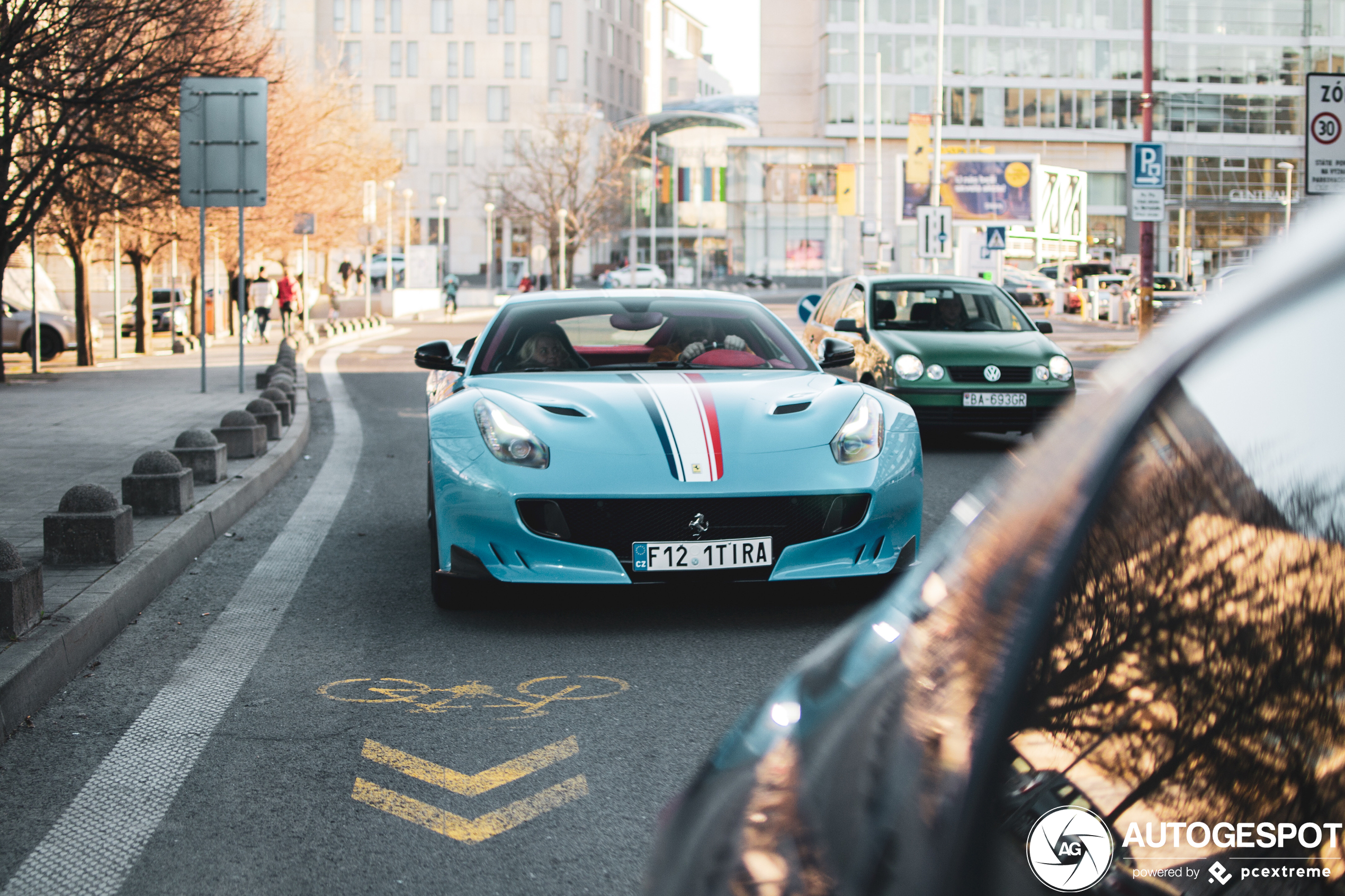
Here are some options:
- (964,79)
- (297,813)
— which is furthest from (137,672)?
(964,79)

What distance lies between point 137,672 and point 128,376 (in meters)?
17.8

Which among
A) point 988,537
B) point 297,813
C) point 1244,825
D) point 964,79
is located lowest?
point 297,813

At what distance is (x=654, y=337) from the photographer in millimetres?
7129

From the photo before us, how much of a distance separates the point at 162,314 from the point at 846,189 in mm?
26429

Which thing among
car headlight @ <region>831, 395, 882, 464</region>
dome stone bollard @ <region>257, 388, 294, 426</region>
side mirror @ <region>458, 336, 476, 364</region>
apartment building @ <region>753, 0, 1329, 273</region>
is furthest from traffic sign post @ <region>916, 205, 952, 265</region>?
apartment building @ <region>753, 0, 1329, 273</region>

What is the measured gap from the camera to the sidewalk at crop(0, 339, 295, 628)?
7273 mm

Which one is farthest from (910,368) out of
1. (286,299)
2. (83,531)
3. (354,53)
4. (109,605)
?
(354,53)

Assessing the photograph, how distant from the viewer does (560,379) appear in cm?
632

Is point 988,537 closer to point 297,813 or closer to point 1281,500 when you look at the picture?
point 1281,500

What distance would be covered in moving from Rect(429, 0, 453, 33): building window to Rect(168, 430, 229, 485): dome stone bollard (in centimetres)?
11271

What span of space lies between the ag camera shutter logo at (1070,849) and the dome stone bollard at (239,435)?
10128mm

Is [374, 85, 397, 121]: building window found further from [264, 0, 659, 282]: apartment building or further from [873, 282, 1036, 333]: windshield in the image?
[873, 282, 1036, 333]: windshield

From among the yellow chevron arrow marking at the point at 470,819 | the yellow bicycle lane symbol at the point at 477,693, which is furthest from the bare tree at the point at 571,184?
the yellow chevron arrow marking at the point at 470,819

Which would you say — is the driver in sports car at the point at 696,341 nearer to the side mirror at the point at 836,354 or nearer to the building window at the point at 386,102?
the side mirror at the point at 836,354
